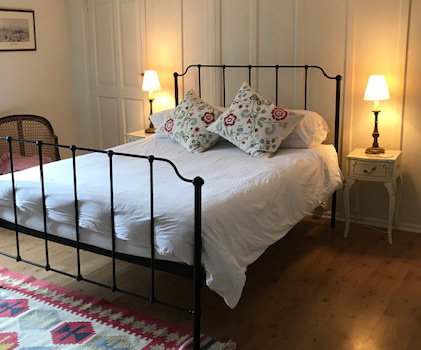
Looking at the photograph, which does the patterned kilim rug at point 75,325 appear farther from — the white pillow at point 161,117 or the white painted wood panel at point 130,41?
the white painted wood panel at point 130,41

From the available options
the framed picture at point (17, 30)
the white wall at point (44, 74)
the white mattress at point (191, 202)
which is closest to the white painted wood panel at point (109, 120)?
the white wall at point (44, 74)

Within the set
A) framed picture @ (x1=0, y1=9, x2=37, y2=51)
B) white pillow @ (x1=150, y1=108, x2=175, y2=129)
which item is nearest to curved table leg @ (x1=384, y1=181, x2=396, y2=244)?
white pillow @ (x1=150, y1=108, x2=175, y2=129)

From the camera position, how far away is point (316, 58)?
4.32m

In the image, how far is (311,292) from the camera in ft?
10.8

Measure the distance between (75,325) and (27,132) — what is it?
2.67 metres

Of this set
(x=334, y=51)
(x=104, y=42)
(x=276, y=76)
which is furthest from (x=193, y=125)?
(x=104, y=42)

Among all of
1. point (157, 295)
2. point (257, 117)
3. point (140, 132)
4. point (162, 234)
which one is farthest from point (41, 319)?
point (140, 132)

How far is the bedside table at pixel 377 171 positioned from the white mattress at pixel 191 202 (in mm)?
281

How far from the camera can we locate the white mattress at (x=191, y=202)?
2.54m

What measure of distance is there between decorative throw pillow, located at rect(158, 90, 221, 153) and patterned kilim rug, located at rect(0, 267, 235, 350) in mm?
1334

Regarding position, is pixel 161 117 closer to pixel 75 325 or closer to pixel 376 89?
pixel 376 89

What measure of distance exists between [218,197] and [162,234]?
0.37 metres

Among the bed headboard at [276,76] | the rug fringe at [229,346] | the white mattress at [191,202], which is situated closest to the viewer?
the white mattress at [191,202]

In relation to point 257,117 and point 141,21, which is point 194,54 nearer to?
point 141,21
